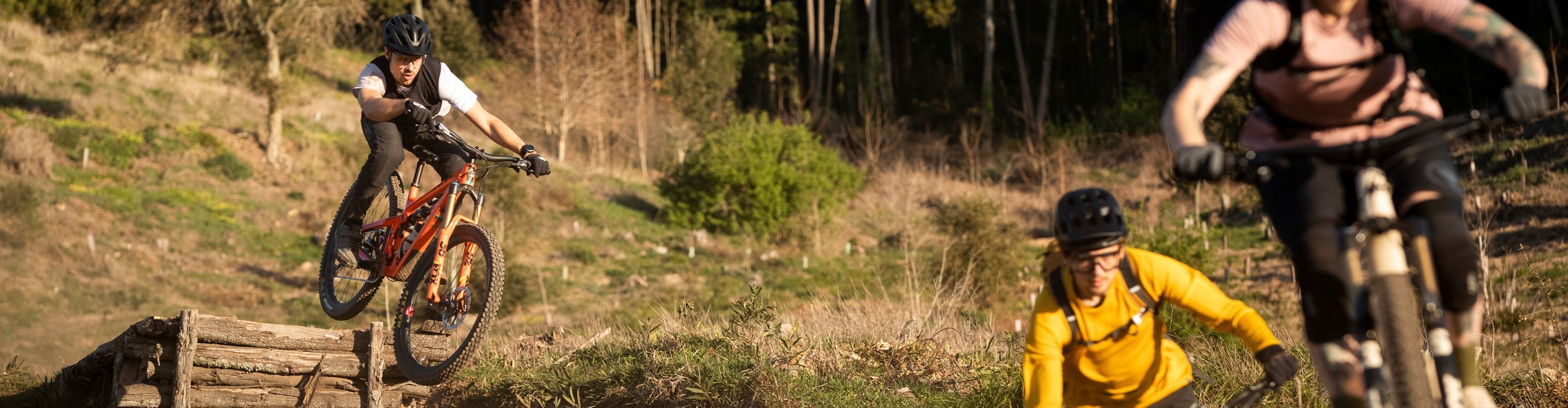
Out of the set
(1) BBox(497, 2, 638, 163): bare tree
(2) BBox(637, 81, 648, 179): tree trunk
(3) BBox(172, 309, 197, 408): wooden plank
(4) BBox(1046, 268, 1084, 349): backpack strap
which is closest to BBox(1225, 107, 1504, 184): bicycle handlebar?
(4) BBox(1046, 268, 1084, 349): backpack strap

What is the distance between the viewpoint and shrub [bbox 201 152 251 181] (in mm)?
28266

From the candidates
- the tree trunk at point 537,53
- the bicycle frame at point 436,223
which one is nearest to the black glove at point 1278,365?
the bicycle frame at point 436,223

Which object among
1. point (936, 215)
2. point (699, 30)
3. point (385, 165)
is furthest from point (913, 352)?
point (699, 30)

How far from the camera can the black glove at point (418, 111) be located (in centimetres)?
616

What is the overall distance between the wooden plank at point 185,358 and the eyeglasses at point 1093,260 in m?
5.86

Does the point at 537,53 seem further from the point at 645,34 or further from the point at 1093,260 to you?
the point at 1093,260

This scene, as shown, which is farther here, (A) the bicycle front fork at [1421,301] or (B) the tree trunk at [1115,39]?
(B) the tree trunk at [1115,39]

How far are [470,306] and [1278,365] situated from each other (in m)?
4.51

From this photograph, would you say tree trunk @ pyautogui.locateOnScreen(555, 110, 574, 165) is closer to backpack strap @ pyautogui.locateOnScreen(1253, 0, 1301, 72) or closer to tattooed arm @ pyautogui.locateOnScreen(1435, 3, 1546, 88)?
backpack strap @ pyautogui.locateOnScreen(1253, 0, 1301, 72)

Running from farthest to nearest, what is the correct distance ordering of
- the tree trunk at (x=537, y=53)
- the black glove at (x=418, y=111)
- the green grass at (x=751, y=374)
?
the tree trunk at (x=537, y=53) → the green grass at (x=751, y=374) → the black glove at (x=418, y=111)

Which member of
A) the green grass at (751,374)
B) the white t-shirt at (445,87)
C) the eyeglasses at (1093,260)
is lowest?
the green grass at (751,374)

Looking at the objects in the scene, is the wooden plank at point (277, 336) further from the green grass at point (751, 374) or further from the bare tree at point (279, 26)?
the bare tree at point (279, 26)

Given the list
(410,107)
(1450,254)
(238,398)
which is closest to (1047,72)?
(238,398)

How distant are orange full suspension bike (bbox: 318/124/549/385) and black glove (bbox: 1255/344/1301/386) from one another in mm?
3946
